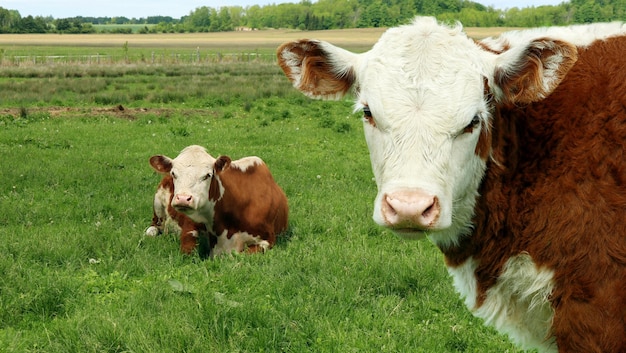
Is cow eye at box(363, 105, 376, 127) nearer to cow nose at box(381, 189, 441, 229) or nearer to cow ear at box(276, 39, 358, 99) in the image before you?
cow ear at box(276, 39, 358, 99)

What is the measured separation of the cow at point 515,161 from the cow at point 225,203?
435cm

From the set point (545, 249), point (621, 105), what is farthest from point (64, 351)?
point (621, 105)

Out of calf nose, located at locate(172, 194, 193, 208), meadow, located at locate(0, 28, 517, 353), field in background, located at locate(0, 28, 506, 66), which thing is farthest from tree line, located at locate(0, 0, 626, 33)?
calf nose, located at locate(172, 194, 193, 208)

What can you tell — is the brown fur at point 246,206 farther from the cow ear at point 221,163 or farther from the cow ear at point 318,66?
the cow ear at point 318,66

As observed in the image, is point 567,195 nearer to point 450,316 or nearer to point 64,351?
point 450,316

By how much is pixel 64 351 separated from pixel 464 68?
349 centimetres

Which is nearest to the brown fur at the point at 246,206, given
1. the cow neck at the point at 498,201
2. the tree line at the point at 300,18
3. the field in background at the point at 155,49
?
the cow neck at the point at 498,201

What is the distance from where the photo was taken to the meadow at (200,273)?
185 inches

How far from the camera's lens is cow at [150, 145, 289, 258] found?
24.8 feet

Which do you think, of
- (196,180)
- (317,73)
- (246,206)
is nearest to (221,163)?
(196,180)

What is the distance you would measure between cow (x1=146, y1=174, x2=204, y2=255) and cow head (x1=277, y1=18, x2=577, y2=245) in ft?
15.4

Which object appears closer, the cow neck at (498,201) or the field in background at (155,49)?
the cow neck at (498,201)

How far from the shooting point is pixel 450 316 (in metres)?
5.20

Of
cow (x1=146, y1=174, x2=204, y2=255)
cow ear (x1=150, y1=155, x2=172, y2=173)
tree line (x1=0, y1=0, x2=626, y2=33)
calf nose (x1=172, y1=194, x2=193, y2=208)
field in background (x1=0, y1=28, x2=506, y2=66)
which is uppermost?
tree line (x1=0, y1=0, x2=626, y2=33)
